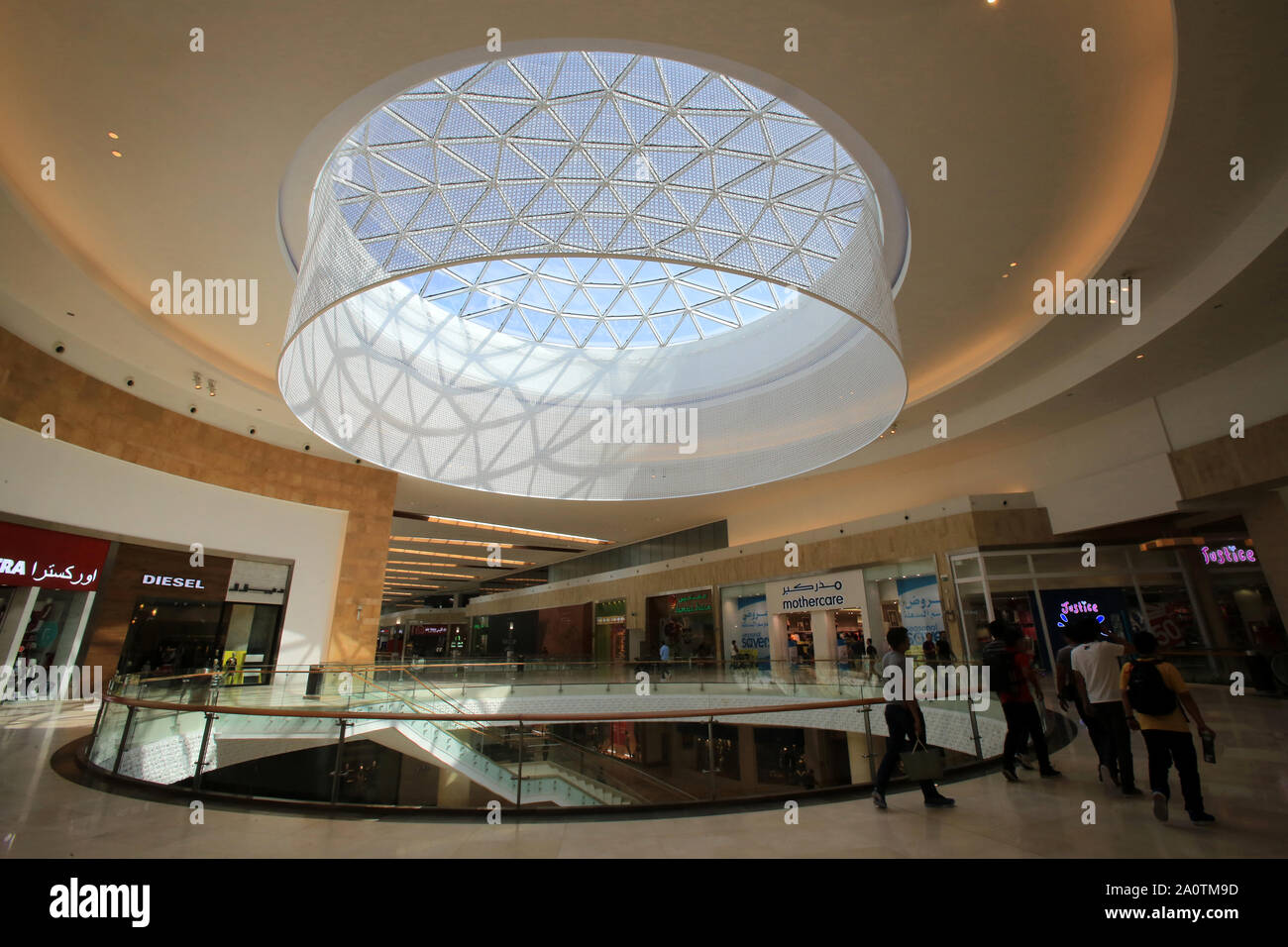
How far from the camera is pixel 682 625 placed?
128 ft

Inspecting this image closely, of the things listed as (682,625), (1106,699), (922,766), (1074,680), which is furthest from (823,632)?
(922,766)

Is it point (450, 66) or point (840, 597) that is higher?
point (450, 66)

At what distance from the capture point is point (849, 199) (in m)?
14.2

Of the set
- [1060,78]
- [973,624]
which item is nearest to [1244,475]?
[973,624]

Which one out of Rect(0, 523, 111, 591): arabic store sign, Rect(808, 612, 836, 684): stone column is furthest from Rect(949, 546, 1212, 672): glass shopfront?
Rect(0, 523, 111, 591): arabic store sign

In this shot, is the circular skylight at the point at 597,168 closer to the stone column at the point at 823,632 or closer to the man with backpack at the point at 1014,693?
the man with backpack at the point at 1014,693

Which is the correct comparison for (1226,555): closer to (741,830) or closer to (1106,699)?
(1106,699)

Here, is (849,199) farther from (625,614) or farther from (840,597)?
(625,614)

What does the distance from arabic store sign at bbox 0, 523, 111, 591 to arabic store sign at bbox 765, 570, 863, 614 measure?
2850 centimetres

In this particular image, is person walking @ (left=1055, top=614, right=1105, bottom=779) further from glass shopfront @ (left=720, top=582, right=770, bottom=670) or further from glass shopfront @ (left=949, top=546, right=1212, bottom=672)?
glass shopfront @ (left=720, top=582, right=770, bottom=670)

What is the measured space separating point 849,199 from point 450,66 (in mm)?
9456

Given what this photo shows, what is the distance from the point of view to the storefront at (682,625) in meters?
36.5

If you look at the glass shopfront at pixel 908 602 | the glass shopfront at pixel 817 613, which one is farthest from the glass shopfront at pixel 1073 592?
the glass shopfront at pixel 817 613

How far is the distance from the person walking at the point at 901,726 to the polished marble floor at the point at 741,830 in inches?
6.8
